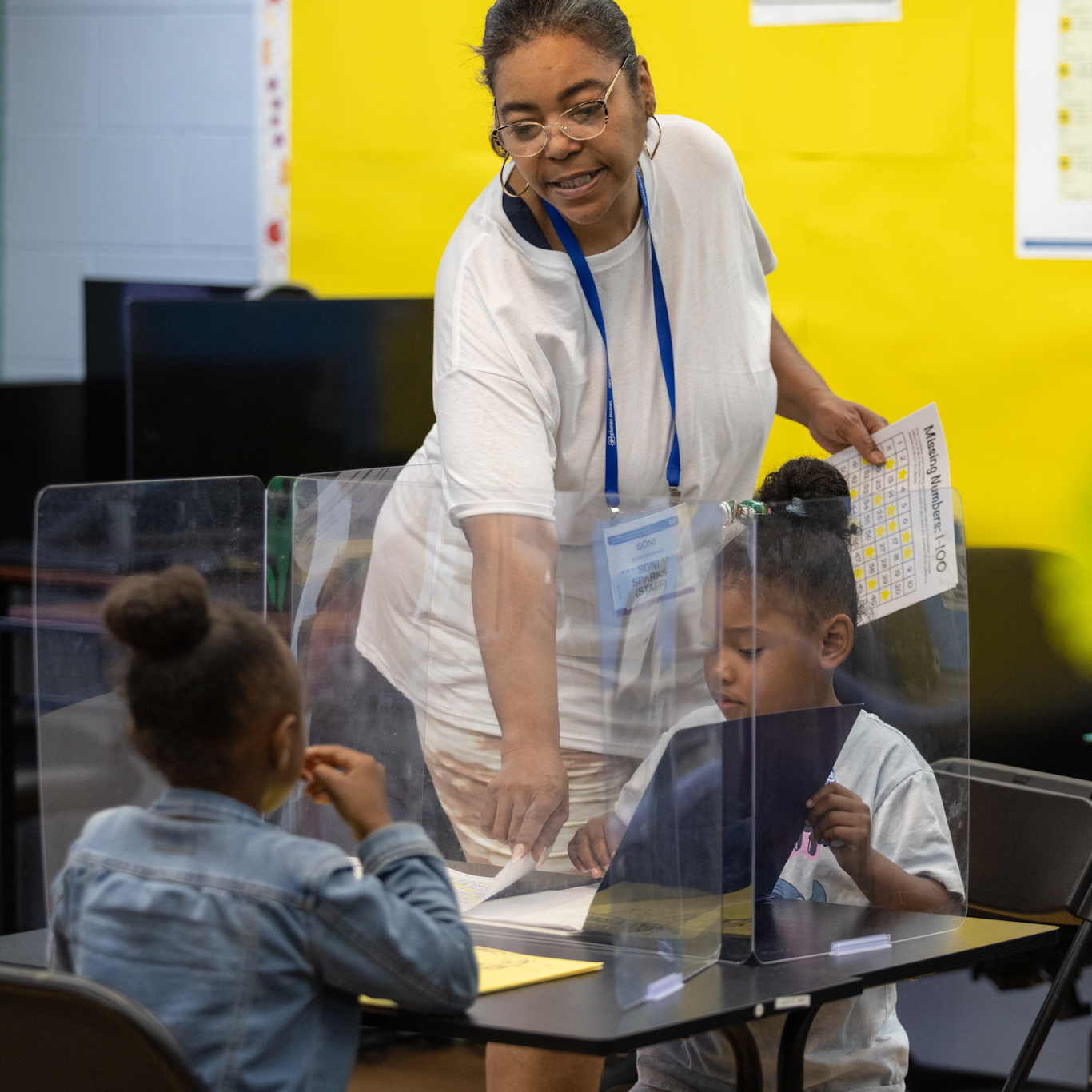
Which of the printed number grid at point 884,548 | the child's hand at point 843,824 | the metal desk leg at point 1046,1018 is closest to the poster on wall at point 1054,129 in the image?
the printed number grid at point 884,548

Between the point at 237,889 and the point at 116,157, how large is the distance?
99.2 inches

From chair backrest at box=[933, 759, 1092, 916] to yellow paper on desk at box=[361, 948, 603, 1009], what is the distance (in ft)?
1.94

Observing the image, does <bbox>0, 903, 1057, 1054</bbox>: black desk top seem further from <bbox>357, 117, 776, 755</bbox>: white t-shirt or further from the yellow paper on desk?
<bbox>357, 117, 776, 755</bbox>: white t-shirt

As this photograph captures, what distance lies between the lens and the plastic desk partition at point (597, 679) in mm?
1169

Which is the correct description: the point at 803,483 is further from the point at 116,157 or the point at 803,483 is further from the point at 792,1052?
the point at 116,157

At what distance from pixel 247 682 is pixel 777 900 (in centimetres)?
54

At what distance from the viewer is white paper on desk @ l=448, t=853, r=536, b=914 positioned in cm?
Result: 124

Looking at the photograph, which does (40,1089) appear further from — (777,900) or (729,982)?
(777,900)

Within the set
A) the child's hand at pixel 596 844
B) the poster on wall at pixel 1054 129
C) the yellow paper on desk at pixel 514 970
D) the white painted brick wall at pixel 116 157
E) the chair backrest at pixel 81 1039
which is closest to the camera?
the chair backrest at pixel 81 1039

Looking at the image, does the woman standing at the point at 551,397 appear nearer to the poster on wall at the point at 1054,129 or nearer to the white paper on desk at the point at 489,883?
the white paper on desk at the point at 489,883

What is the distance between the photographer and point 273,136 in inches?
117

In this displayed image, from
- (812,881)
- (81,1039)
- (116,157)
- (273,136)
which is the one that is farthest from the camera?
(116,157)

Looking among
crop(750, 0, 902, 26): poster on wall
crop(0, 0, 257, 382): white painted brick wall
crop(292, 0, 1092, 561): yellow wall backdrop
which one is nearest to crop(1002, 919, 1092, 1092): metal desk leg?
crop(292, 0, 1092, 561): yellow wall backdrop

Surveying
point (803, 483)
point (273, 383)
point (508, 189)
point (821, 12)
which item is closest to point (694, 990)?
point (803, 483)
